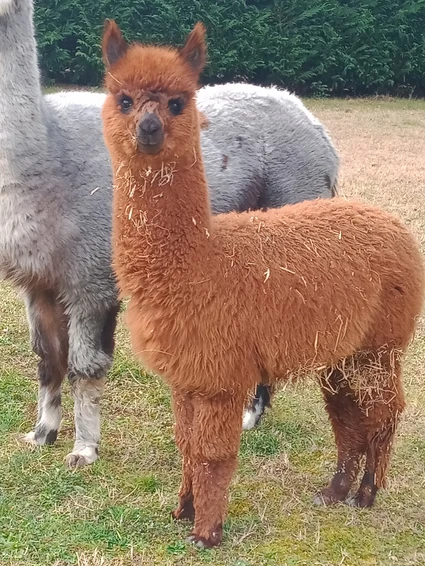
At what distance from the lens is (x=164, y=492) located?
3.13 m

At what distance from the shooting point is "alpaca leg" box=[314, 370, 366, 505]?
2.94 m

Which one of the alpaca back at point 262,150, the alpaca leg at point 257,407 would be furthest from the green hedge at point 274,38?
the alpaca leg at point 257,407

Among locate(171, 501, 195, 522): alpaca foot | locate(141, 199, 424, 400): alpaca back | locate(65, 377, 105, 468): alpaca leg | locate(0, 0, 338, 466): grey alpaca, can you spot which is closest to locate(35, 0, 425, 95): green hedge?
locate(0, 0, 338, 466): grey alpaca

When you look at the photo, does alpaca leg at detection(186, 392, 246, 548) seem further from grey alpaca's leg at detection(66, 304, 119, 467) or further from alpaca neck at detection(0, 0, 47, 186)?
alpaca neck at detection(0, 0, 47, 186)

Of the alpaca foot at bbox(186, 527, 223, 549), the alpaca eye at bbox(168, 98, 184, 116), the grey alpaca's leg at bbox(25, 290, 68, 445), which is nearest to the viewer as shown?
the alpaca eye at bbox(168, 98, 184, 116)

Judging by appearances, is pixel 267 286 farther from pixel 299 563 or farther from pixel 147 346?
pixel 299 563

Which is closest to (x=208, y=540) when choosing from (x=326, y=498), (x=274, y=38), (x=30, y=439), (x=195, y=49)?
(x=326, y=498)

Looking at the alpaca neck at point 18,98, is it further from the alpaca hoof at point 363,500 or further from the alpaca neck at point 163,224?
the alpaca hoof at point 363,500

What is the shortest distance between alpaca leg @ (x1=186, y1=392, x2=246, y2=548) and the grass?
0.34 ft

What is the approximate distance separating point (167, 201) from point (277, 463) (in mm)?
1476

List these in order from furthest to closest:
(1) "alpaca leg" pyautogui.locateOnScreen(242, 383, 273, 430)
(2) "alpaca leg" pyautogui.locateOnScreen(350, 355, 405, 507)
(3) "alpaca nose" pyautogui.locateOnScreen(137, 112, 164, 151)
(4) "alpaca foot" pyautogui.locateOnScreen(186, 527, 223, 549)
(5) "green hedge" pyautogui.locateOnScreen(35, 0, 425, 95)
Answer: (5) "green hedge" pyautogui.locateOnScreen(35, 0, 425, 95)
(1) "alpaca leg" pyautogui.locateOnScreen(242, 383, 273, 430)
(2) "alpaca leg" pyautogui.locateOnScreen(350, 355, 405, 507)
(4) "alpaca foot" pyautogui.locateOnScreen(186, 527, 223, 549)
(3) "alpaca nose" pyautogui.locateOnScreen(137, 112, 164, 151)

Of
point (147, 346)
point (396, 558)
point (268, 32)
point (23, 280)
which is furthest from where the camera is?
point (268, 32)

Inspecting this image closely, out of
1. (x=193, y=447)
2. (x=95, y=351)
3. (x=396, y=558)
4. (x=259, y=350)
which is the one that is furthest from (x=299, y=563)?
(x=95, y=351)

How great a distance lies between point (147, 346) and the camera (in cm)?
256
